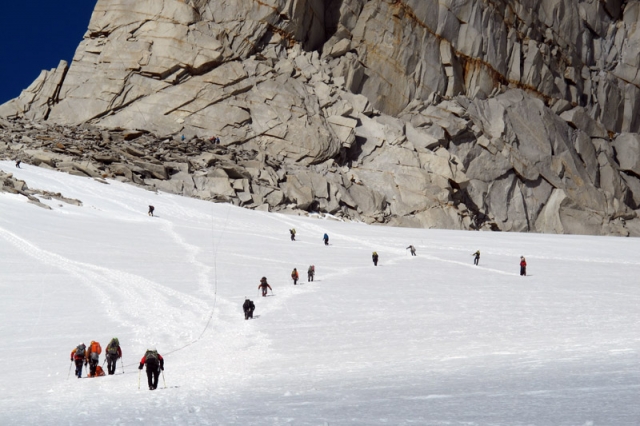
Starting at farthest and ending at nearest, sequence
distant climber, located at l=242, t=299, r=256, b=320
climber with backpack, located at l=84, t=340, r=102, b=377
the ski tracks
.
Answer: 1. distant climber, located at l=242, t=299, r=256, b=320
2. the ski tracks
3. climber with backpack, located at l=84, t=340, r=102, b=377

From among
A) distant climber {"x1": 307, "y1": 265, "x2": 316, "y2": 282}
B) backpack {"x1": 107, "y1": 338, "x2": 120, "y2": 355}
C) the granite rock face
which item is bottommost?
backpack {"x1": 107, "y1": 338, "x2": 120, "y2": 355}

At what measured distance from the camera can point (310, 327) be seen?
1677cm

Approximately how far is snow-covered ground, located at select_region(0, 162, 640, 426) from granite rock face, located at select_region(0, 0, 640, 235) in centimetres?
2012

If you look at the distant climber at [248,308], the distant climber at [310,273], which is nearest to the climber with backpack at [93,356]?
the distant climber at [248,308]

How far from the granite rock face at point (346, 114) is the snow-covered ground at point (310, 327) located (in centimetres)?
2012

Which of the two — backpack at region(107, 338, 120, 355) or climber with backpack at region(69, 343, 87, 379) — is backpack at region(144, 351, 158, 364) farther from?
climber with backpack at region(69, 343, 87, 379)

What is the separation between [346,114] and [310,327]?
5074 cm

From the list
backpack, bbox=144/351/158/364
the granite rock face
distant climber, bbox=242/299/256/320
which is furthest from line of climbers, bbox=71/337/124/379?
the granite rock face

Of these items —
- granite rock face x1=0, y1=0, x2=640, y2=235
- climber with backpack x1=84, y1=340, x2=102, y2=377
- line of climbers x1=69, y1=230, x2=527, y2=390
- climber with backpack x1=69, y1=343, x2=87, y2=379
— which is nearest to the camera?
line of climbers x1=69, y1=230, x2=527, y2=390

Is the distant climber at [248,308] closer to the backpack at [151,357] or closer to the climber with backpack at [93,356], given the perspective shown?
the climber with backpack at [93,356]

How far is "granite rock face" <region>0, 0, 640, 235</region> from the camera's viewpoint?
185ft

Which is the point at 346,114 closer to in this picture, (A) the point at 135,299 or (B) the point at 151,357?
(A) the point at 135,299

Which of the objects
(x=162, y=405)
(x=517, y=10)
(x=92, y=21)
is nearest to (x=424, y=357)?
(x=162, y=405)

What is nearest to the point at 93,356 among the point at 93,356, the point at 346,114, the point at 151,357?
the point at 93,356
